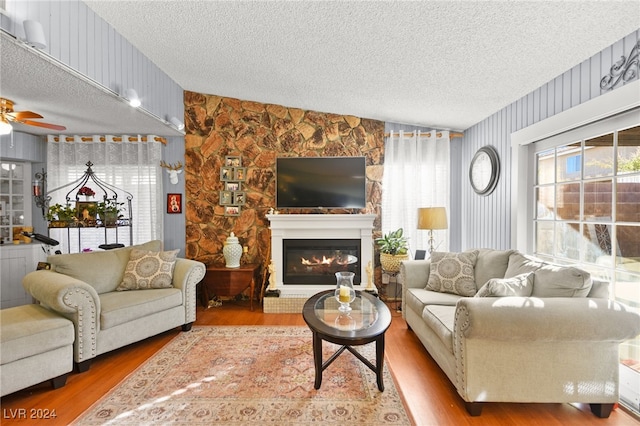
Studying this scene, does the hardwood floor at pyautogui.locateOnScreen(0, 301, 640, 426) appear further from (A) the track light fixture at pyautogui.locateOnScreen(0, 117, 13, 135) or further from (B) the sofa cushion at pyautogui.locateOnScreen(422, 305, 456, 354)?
(A) the track light fixture at pyautogui.locateOnScreen(0, 117, 13, 135)

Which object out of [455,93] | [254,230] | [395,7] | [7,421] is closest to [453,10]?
[395,7]

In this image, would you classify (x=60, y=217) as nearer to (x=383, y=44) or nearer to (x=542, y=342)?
(x=383, y=44)


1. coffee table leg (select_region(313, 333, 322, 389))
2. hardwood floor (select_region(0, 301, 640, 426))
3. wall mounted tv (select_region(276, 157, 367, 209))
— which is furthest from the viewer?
wall mounted tv (select_region(276, 157, 367, 209))

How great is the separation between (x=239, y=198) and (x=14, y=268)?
2.81 meters

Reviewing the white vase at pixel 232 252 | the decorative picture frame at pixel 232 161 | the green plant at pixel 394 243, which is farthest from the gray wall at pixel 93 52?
the green plant at pixel 394 243

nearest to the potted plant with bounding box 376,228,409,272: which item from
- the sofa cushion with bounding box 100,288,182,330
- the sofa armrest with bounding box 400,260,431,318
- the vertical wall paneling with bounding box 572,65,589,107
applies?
the sofa armrest with bounding box 400,260,431,318

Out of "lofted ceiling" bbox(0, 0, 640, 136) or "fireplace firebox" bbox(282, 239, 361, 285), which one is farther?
"fireplace firebox" bbox(282, 239, 361, 285)

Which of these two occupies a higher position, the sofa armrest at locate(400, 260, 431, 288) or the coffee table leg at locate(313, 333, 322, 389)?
the sofa armrest at locate(400, 260, 431, 288)

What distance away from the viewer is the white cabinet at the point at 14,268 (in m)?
3.38

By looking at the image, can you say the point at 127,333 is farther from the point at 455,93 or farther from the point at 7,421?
the point at 455,93

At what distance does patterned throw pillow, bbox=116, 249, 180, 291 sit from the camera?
2795mm

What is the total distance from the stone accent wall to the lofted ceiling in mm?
472

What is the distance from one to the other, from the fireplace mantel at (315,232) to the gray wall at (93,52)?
6.07 ft

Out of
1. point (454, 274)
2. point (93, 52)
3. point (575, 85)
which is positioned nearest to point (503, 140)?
point (575, 85)
